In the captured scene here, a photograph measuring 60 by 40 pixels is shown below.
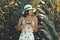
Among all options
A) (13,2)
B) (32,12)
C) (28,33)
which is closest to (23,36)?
(28,33)

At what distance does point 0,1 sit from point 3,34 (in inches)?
15.2

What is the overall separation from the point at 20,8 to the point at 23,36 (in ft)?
1.25

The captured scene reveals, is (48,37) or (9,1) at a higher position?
(9,1)

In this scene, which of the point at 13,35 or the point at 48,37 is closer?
the point at 48,37

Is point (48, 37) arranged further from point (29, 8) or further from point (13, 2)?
point (13, 2)

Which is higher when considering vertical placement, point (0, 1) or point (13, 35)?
point (0, 1)

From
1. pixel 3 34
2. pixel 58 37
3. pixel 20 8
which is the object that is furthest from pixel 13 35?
pixel 58 37

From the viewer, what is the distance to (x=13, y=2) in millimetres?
2729

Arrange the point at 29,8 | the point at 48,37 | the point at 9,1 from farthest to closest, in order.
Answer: the point at 9,1
the point at 48,37
the point at 29,8

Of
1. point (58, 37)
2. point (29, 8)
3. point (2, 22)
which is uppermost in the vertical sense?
point (29, 8)

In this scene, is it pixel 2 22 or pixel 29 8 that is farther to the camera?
pixel 2 22

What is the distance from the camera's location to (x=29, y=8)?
2.43m

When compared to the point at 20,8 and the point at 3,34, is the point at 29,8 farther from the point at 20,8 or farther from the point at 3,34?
the point at 3,34

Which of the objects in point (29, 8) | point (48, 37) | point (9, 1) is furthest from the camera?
point (9, 1)
